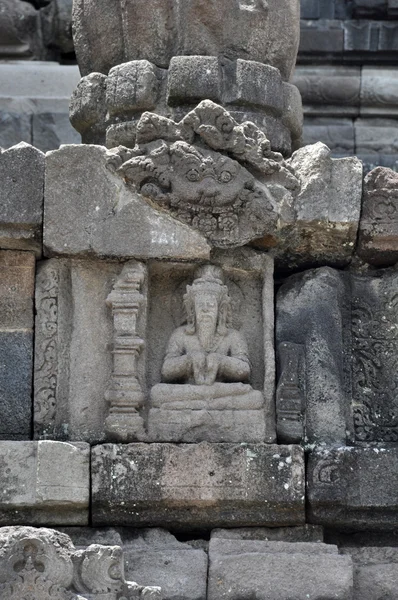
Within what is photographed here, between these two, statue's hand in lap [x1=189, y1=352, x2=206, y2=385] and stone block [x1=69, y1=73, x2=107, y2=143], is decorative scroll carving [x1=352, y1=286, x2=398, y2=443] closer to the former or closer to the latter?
statue's hand in lap [x1=189, y1=352, x2=206, y2=385]

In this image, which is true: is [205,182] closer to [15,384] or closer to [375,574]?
[15,384]

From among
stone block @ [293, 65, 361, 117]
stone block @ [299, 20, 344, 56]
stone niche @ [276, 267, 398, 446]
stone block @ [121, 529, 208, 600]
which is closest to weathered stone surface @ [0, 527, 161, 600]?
stone block @ [121, 529, 208, 600]

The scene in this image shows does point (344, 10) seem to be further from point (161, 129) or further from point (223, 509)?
point (223, 509)

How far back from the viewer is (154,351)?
10648 millimetres

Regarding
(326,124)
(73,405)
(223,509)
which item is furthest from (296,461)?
(326,124)

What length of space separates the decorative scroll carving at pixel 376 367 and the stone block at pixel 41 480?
149 centimetres

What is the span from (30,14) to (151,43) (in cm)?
360

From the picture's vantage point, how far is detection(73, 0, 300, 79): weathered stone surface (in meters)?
11.2

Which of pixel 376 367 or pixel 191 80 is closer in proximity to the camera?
pixel 376 367

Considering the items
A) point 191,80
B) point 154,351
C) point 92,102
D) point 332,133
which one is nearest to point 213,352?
point 154,351

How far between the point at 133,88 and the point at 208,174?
746 mm

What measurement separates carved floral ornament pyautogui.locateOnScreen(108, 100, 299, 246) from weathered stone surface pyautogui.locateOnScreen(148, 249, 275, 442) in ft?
0.71

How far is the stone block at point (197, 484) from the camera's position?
33.3 feet

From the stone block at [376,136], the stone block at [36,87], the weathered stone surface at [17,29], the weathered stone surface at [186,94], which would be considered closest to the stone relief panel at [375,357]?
the weathered stone surface at [186,94]
